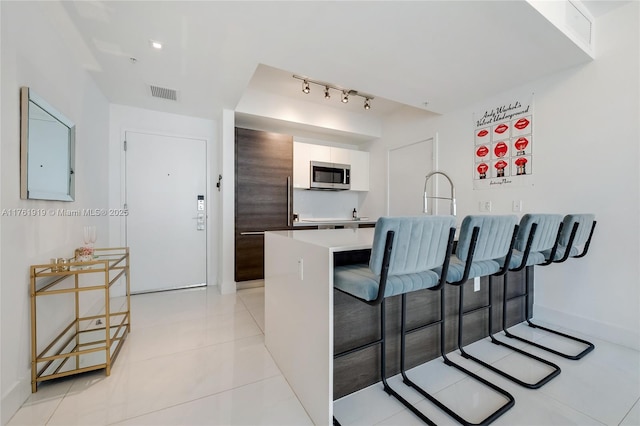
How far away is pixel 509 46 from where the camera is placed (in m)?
2.01

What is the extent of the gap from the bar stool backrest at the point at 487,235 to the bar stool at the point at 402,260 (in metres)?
0.21

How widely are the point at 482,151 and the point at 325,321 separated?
9.20 feet

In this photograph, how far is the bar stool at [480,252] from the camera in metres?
1.39

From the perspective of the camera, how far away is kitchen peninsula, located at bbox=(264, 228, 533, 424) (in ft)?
4.05

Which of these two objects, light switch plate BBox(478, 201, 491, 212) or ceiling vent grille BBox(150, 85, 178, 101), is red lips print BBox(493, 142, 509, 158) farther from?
ceiling vent grille BBox(150, 85, 178, 101)

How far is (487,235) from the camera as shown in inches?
59.0

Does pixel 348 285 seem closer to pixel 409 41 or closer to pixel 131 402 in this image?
pixel 131 402

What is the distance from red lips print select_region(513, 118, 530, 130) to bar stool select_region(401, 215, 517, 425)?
1.60 metres

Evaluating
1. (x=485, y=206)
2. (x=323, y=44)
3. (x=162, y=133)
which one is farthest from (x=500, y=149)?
(x=162, y=133)

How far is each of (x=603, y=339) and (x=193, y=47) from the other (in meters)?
4.05

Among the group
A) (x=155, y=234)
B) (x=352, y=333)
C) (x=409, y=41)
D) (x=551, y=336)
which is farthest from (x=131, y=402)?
(x=551, y=336)

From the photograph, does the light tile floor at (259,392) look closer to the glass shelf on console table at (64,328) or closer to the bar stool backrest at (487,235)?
the glass shelf on console table at (64,328)

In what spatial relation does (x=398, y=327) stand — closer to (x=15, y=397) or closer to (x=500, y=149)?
(x=15, y=397)

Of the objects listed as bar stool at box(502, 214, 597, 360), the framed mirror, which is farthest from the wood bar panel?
the framed mirror
